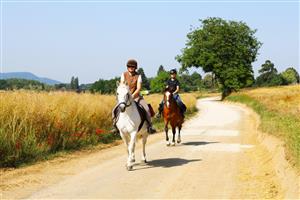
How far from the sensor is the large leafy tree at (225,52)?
79.8m

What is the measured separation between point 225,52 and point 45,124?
70.4 meters

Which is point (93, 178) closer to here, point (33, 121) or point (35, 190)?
point (35, 190)

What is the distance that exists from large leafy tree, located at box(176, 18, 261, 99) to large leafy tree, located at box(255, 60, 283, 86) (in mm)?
56456

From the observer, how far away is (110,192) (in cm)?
903

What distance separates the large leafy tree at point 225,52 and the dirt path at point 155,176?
6519 centimetres

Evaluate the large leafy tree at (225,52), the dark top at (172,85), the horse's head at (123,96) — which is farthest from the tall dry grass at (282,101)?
the large leafy tree at (225,52)

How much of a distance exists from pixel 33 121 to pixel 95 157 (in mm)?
2203

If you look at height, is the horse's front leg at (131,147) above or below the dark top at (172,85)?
below

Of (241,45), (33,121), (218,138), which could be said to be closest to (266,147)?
(218,138)

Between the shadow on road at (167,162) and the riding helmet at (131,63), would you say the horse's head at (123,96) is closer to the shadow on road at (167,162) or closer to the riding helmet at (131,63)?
the riding helmet at (131,63)

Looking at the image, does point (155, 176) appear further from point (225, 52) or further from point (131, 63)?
point (225, 52)

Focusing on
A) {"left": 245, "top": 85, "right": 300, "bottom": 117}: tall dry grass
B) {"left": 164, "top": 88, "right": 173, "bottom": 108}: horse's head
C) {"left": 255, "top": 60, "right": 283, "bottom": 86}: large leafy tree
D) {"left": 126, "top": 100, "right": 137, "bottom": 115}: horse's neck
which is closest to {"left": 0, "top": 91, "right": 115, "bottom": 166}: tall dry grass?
{"left": 164, "top": 88, "right": 173, "bottom": 108}: horse's head

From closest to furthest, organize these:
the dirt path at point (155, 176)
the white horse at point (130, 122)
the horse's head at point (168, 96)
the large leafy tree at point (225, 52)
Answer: the dirt path at point (155, 176) < the white horse at point (130, 122) < the horse's head at point (168, 96) < the large leafy tree at point (225, 52)

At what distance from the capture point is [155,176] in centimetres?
1066
